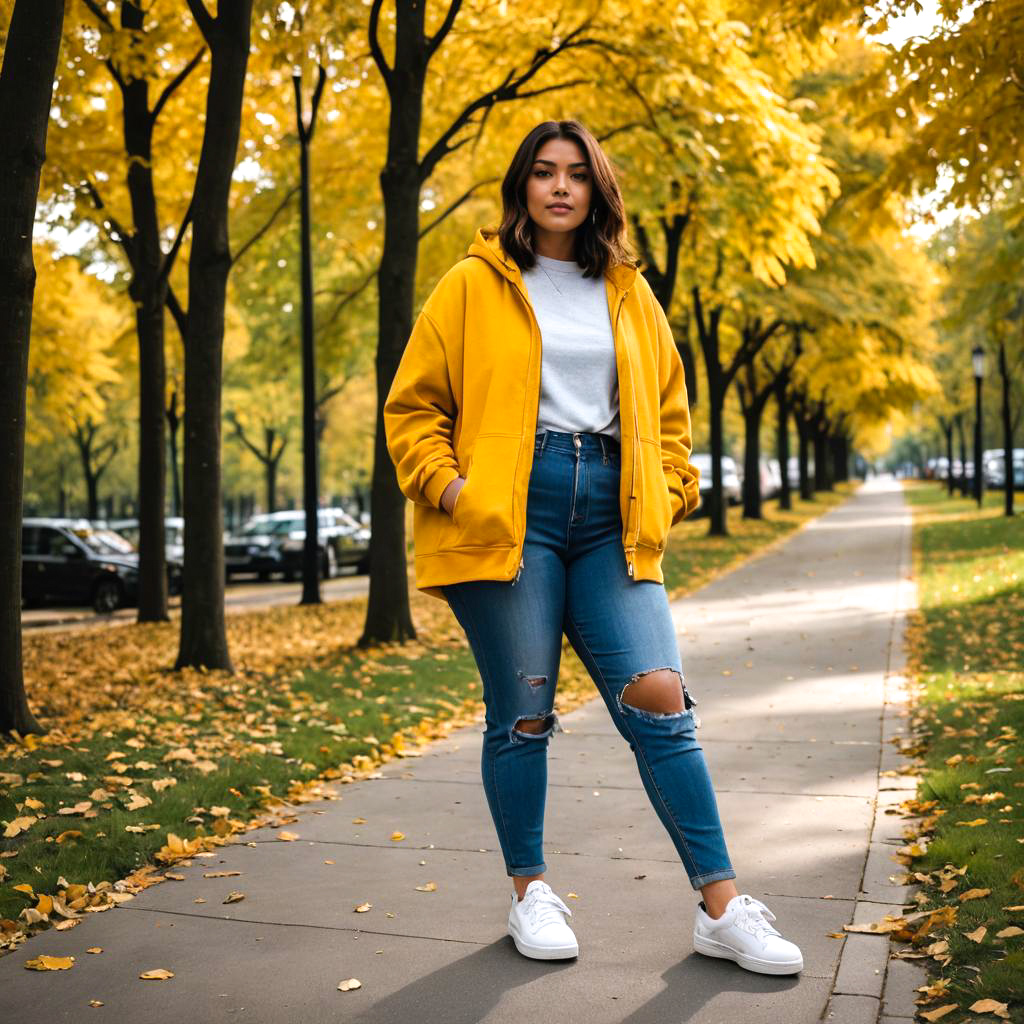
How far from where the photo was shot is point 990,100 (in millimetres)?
10094

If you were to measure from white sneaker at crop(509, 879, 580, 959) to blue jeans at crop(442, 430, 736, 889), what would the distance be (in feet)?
1.33

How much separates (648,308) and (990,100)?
7567mm

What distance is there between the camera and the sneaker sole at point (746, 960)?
3.43m

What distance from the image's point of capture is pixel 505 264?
353cm

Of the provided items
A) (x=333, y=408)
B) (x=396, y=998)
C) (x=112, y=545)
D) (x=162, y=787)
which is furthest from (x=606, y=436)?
(x=333, y=408)

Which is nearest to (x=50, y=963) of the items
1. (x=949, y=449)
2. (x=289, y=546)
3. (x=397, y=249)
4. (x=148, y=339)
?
(x=397, y=249)

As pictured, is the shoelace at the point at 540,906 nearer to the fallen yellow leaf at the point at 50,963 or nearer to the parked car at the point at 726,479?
the fallen yellow leaf at the point at 50,963

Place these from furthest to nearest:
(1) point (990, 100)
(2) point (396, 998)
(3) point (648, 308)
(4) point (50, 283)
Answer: (4) point (50, 283), (1) point (990, 100), (3) point (648, 308), (2) point (396, 998)

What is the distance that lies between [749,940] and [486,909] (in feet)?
3.24

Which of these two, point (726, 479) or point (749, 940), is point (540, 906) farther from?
point (726, 479)

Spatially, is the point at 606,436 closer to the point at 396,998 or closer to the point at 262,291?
the point at 396,998

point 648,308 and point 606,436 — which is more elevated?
point 648,308

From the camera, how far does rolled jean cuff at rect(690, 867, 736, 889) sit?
137 inches

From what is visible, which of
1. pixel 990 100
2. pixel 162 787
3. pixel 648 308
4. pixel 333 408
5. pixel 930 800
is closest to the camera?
pixel 648 308
